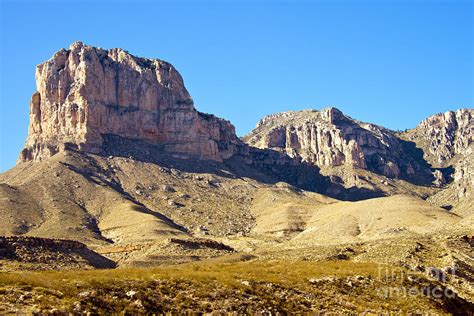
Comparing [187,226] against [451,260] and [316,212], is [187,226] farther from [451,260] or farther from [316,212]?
[451,260]

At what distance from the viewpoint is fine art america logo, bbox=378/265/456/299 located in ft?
118

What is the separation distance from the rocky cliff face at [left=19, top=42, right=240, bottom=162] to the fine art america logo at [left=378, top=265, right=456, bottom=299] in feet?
436

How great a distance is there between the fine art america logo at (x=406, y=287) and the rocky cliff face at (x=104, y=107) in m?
133

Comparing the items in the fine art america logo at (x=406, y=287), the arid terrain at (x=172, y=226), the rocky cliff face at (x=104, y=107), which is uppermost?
the rocky cliff face at (x=104, y=107)

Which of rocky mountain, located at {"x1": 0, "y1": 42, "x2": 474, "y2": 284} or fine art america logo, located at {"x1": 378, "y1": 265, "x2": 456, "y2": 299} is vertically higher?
rocky mountain, located at {"x1": 0, "y1": 42, "x2": 474, "y2": 284}

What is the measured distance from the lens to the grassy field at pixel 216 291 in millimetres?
25859

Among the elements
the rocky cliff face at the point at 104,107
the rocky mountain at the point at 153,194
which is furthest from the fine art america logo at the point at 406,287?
the rocky cliff face at the point at 104,107

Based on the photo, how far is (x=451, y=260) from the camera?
48.2 metres

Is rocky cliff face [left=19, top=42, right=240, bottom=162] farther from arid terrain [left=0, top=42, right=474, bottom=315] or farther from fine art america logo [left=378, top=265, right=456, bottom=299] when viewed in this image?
fine art america logo [left=378, top=265, right=456, bottom=299]

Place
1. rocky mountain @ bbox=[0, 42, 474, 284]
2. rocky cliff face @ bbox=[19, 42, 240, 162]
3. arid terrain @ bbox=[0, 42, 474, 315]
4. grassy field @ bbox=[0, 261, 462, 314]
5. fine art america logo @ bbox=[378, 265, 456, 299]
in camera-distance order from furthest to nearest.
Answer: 1. rocky cliff face @ bbox=[19, 42, 240, 162]
2. rocky mountain @ bbox=[0, 42, 474, 284]
3. fine art america logo @ bbox=[378, 265, 456, 299]
4. arid terrain @ bbox=[0, 42, 474, 315]
5. grassy field @ bbox=[0, 261, 462, 314]

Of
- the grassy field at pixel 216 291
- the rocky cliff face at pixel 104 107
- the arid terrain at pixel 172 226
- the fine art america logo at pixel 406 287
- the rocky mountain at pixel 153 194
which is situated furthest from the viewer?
the rocky cliff face at pixel 104 107

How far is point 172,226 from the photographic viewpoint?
4811 inches

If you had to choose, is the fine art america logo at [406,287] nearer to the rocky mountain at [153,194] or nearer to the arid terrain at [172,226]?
the arid terrain at [172,226]

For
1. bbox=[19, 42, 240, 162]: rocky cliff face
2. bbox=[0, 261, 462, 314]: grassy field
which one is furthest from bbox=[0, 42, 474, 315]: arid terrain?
bbox=[19, 42, 240, 162]: rocky cliff face
